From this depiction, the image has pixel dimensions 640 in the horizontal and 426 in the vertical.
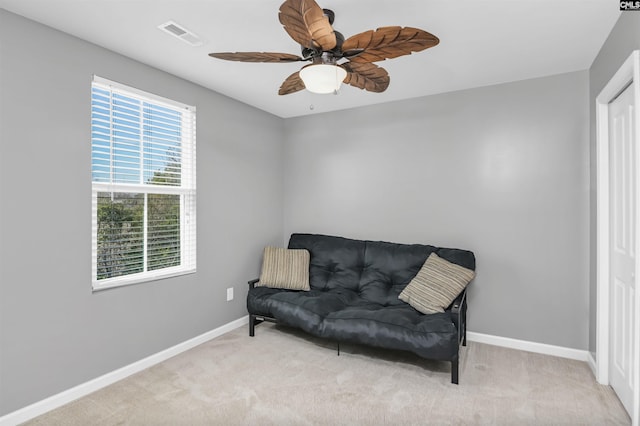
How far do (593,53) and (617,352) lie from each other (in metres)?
2.20

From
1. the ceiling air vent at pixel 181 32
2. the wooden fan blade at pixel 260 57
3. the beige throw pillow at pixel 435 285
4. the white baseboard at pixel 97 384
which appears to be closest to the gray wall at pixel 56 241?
the white baseboard at pixel 97 384

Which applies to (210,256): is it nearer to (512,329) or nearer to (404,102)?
(404,102)

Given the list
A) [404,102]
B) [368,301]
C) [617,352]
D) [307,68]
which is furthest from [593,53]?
[368,301]

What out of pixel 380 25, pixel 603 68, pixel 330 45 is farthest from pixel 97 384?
pixel 603 68

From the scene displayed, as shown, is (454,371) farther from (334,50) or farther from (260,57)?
(260,57)

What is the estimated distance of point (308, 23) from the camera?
1574 mm

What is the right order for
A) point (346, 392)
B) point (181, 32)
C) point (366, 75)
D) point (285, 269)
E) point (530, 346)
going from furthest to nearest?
point (285, 269), point (530, 346), point (346, 392), point (181, 32), point (366, 75)

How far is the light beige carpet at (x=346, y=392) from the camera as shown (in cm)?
220

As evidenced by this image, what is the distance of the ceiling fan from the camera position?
1549 mm

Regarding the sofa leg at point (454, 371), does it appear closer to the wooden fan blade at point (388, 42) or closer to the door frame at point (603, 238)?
the door frame at point (603, 238)

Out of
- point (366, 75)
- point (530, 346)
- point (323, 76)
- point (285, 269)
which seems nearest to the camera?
point (323, 76)

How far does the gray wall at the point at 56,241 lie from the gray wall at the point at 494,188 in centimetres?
197

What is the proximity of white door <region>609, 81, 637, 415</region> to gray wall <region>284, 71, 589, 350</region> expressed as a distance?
0.53m

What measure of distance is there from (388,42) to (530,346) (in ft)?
9.86
